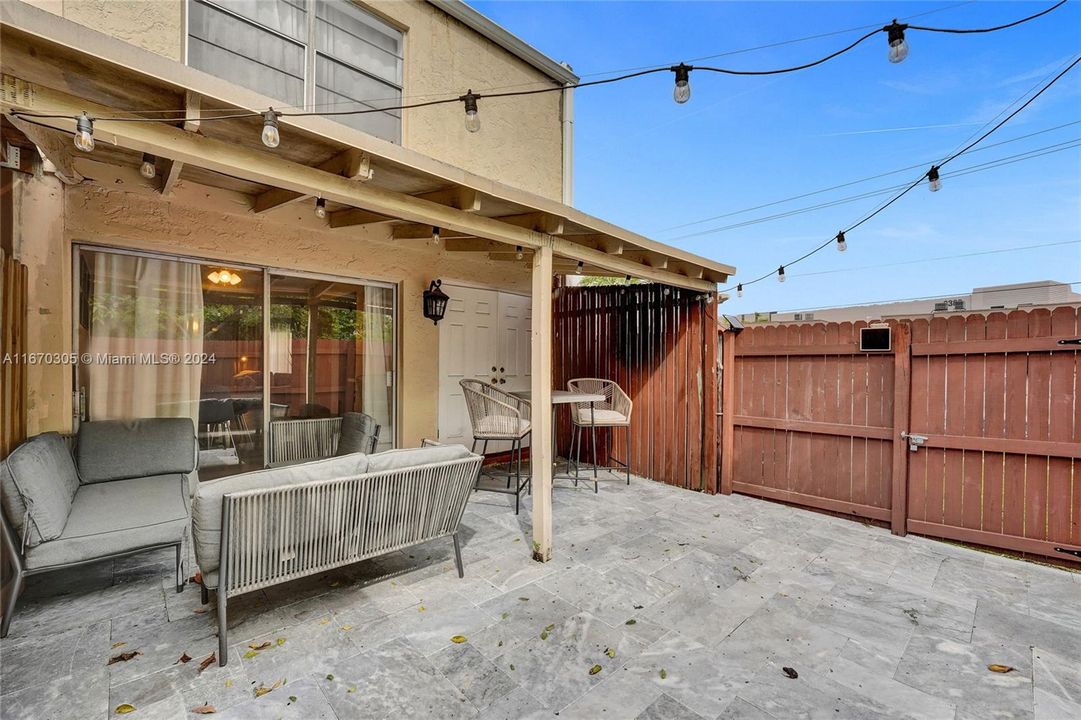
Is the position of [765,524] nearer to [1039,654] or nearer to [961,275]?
[1039,654]

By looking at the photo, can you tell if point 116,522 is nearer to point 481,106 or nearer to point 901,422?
point 481,106

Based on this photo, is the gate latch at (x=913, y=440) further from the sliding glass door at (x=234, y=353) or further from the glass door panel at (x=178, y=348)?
the glass door panel at (x=178, y=348)

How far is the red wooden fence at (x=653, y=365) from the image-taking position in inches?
210

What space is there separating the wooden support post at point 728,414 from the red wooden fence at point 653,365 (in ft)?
0.34

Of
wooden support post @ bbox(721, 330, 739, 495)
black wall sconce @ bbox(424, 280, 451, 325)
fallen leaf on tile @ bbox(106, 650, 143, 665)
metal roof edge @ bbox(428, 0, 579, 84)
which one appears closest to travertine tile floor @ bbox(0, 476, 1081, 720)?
fallen leaf on tile @ bbox(106, 650, 143, 665)

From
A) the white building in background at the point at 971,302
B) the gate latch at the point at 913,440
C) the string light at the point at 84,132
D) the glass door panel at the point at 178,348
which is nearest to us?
the string light at the point at 84,132

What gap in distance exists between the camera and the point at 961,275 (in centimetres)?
1988

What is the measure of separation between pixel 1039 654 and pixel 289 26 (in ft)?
23.5

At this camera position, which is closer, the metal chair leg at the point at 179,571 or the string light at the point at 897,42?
the string light at the point at 897,42

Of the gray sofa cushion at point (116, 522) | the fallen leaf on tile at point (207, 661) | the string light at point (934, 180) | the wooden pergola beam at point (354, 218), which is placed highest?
the string light at point (934, 180)

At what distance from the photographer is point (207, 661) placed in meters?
2.15

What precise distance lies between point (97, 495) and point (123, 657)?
146 cm

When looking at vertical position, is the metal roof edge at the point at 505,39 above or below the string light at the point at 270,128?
above

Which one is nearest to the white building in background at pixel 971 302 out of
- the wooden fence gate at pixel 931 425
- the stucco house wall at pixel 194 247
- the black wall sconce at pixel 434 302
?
the wooden fence gate at pixel 931 425
